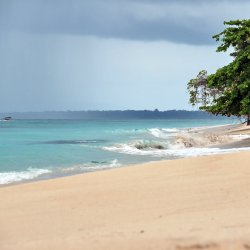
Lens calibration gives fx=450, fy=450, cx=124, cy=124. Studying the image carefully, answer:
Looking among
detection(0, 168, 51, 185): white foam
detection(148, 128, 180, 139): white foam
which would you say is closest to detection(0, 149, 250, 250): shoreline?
detection(0, 168, 51, 185): white foam

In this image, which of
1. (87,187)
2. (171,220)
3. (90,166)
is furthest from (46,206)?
(90,166)

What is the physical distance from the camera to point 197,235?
5828mm

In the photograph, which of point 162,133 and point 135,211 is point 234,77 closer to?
point 135,211

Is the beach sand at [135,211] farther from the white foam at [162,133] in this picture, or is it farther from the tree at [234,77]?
the white foam at [162,133]

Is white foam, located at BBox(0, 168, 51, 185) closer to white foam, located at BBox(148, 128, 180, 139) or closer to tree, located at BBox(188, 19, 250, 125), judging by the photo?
tree, located at BBox(188, 19, 250, 125)

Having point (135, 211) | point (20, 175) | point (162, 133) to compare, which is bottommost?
point (162, 133)

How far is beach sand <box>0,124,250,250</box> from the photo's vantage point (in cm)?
574

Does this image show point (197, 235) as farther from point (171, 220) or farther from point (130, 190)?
point (130, 190)

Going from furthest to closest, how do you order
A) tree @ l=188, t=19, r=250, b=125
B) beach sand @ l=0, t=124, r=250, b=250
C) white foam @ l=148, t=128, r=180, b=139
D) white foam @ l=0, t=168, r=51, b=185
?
white foam @ l=148, t=128, r=180, b=139
tree @ l=188, t=19, r=250, b=125
white foam @ l=0, t=168, r=51, b=185
beach sand @ l=0, t=124, r=250, b=250

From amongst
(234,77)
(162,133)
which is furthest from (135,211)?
(162,133)

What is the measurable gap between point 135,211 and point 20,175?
9439 millimetres

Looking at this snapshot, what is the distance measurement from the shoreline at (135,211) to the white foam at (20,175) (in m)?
3.98

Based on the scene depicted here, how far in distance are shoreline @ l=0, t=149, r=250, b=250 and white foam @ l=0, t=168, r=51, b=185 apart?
13.1 ft

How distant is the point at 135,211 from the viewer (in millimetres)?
7234
